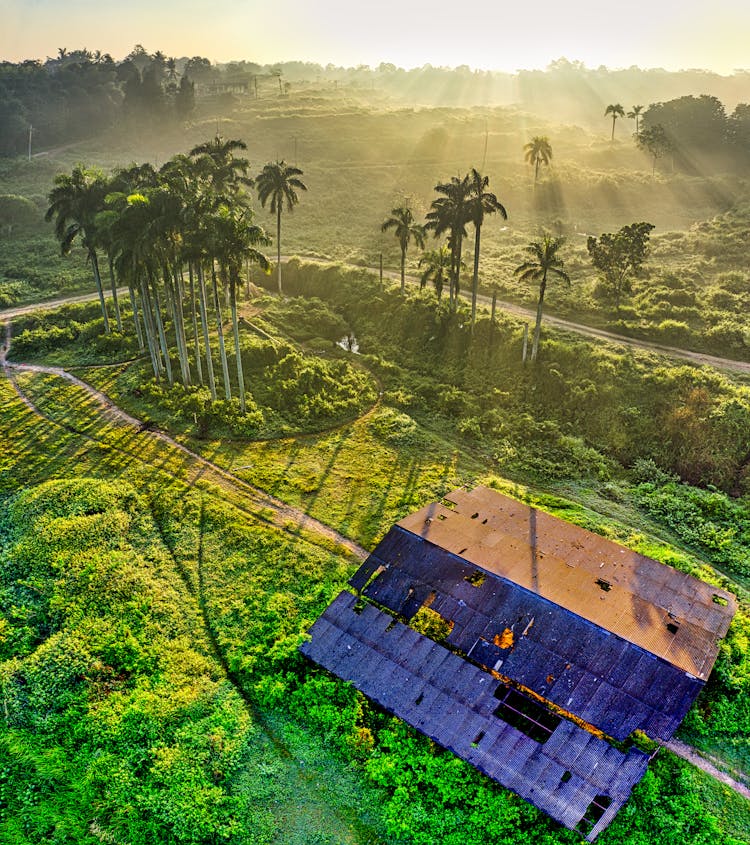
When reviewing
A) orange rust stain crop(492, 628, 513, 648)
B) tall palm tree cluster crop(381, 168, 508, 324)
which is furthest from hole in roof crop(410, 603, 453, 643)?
tall palm tree cluster crop(381, 168, 508, 324)

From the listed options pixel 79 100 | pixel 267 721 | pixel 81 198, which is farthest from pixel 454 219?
pixel 79 100

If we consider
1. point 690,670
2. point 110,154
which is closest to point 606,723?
point 690,670

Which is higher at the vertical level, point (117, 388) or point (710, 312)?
point (710, 312)

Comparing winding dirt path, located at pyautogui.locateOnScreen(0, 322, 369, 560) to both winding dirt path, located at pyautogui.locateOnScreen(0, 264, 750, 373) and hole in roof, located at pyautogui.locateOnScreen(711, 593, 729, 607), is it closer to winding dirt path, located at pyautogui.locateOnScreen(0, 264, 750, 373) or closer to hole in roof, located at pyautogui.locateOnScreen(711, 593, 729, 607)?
winding dirt path, located at pyautogui.locateOnScreen(0, 264, 750, 373)

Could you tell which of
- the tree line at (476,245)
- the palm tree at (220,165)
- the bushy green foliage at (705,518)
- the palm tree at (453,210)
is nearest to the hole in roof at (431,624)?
the bushy green foliage at (705,518)

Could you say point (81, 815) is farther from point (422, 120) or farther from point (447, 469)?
point (422, 120)

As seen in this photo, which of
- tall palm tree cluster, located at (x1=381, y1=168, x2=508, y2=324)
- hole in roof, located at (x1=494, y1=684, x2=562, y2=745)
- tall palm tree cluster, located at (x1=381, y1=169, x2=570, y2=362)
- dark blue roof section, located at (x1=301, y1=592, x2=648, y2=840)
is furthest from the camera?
tall palm tree cluster, located at (x1=381, y1=168, x2=508, y2=324)
